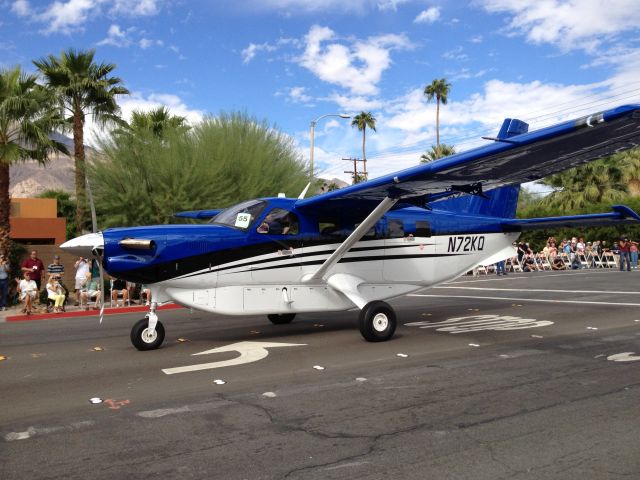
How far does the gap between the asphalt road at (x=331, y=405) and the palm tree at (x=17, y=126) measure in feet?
33.7

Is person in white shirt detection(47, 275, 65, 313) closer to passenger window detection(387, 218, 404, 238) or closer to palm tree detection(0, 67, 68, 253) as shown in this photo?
palm tree detection(0, 67, 68, 253)

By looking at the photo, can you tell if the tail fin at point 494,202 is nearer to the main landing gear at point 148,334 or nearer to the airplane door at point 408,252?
the airplane door at point 408,252

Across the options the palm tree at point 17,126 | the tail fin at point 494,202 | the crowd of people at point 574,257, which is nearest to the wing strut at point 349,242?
the tail fin at point 494,202

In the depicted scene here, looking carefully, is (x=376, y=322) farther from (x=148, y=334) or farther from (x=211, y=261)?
(x=148, y=334)

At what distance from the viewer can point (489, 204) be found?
40.2 ft

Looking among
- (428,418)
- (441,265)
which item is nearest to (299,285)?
(441,265)

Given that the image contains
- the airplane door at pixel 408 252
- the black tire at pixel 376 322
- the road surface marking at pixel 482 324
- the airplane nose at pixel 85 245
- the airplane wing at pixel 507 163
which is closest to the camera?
the airplane wing at pixel 507 163

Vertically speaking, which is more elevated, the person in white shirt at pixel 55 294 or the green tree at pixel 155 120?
the green tree at pixel 155 120

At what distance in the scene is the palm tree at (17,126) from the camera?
18359 millimetres

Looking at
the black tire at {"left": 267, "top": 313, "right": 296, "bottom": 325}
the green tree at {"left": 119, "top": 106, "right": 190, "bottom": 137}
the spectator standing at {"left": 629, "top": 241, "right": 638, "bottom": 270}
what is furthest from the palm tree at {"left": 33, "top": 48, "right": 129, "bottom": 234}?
the spectator standing at {"left": 629, "top": 241, "right": 638, "bottom": 270}

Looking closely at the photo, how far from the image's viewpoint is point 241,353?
795 centimetres

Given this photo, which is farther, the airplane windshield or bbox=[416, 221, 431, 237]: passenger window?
bbox=[416, 221, 431, 237]: passenger window

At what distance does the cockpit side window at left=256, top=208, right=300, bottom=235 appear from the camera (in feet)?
29.8

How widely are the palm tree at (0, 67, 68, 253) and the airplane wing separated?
1332cm
